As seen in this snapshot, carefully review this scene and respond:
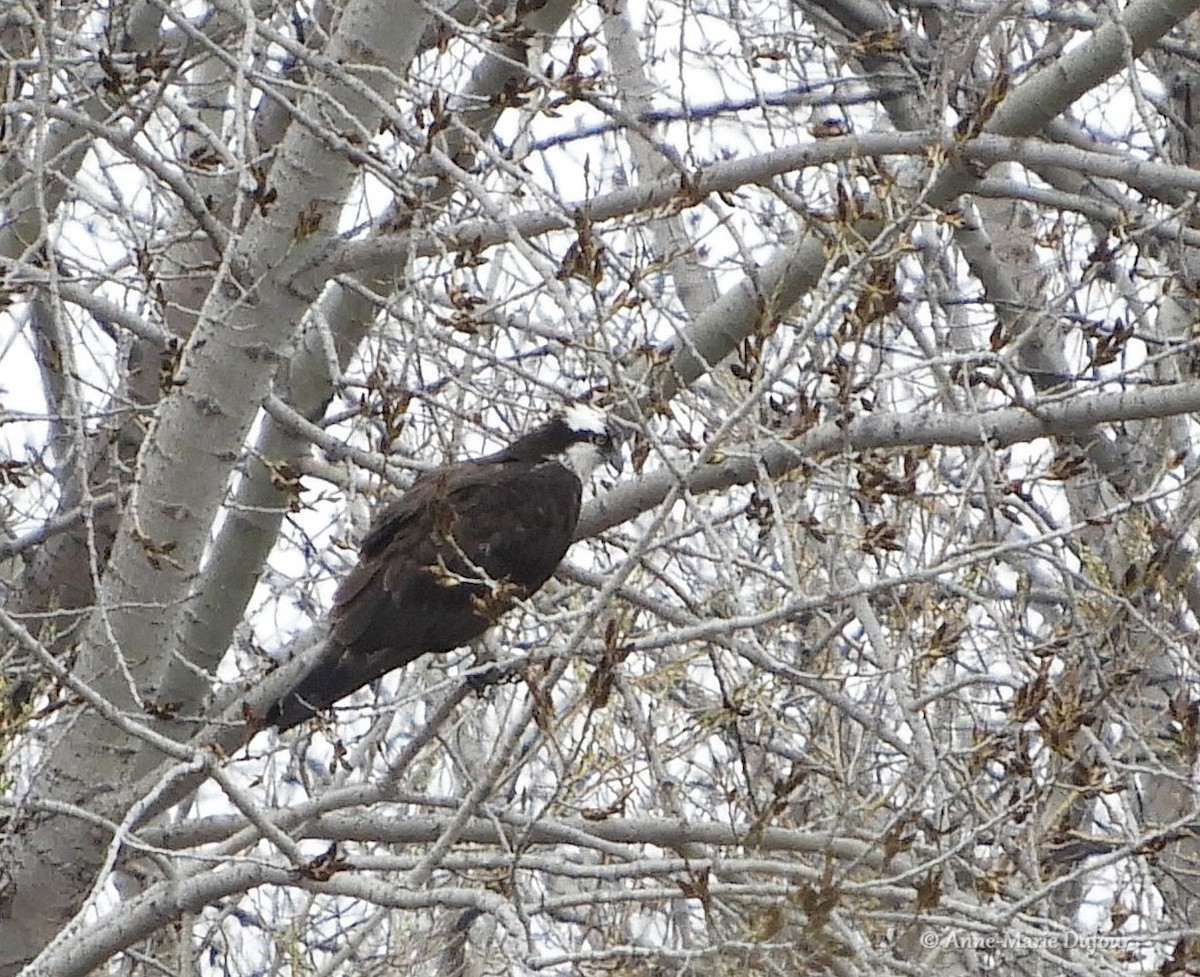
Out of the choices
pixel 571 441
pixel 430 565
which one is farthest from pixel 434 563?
pixel 571 441

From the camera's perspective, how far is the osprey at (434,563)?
5.23 metres

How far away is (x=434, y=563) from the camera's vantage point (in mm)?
5324

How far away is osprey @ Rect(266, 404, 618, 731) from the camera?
5.23 metres

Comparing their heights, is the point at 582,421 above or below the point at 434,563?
above

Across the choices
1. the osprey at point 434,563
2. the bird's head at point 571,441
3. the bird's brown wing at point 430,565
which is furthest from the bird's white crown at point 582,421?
the bird's brown wing at point 430,565

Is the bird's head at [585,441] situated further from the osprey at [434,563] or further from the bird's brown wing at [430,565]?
the bird's brown wing at [430,565]

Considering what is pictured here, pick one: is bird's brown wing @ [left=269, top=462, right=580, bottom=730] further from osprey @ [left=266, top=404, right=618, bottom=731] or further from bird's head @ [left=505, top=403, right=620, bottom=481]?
bird's head @ [left=505, top=403, right=620, bottom=481]

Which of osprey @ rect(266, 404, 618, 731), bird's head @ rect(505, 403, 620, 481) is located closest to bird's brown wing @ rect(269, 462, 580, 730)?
osprey @ rect(266, 404, 618, 731)

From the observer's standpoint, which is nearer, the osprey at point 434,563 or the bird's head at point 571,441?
the osprey at point 434,563

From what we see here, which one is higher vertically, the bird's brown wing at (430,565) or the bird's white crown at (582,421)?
the bird's white crown at (582,421)

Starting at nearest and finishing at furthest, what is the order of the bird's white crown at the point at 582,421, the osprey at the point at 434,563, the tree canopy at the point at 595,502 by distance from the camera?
1. the tree canopy at the point at 595,502
2. the osprey at the point at 434,563
3. the bird's white crown at the point at 582,421

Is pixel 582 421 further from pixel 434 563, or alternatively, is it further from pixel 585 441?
pixel 434 563

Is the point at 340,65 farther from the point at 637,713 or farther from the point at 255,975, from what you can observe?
the point at 255,975

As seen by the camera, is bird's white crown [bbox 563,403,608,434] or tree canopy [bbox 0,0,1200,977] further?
bird's white crown [bbox 563,403,608,434]
